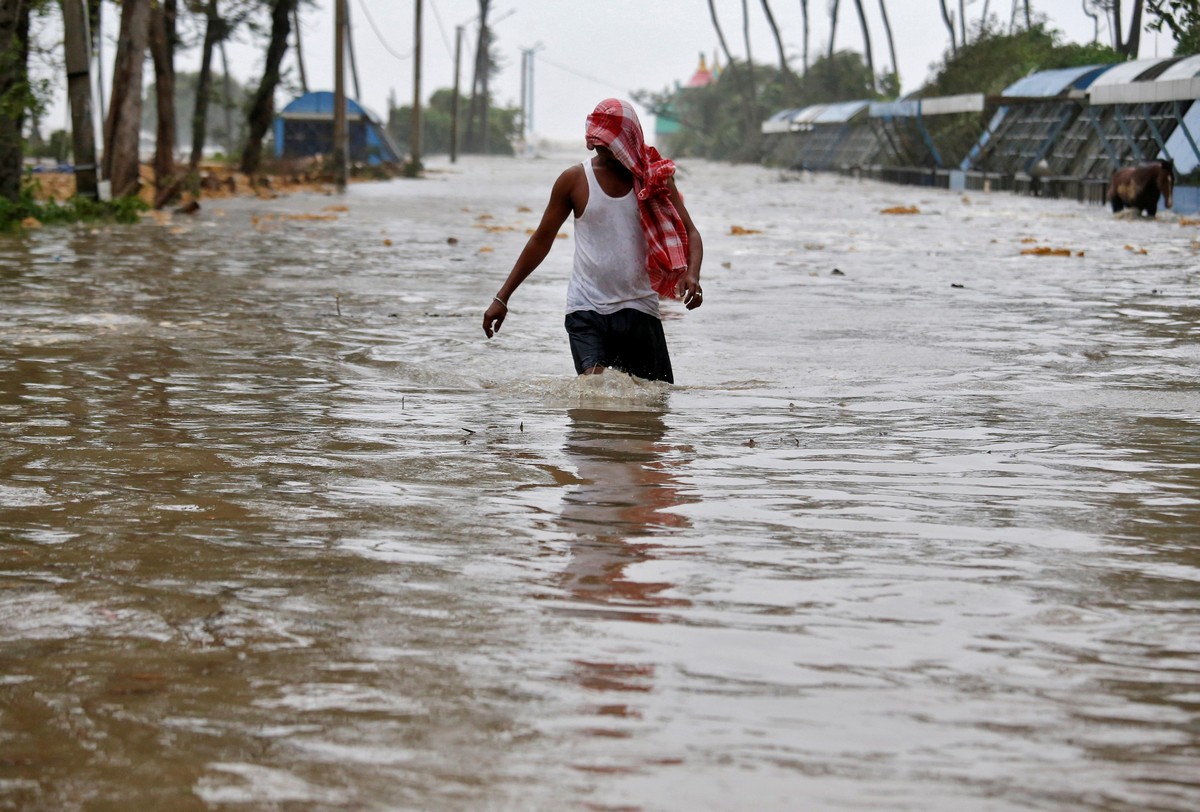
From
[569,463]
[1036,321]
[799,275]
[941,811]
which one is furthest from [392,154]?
[941,811]

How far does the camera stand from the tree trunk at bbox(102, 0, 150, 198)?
78.9 ft

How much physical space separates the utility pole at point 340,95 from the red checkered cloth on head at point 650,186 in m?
30.1

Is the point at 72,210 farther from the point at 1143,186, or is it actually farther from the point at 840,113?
the point at 840,113

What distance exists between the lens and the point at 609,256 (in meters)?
7.30

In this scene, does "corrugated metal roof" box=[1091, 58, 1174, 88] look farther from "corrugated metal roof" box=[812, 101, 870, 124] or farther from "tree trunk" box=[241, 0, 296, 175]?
"corrugated metal roof" box=[812, 101, 870, 124]

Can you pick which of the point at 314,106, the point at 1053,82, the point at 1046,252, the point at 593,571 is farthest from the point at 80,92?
the point at 314,106

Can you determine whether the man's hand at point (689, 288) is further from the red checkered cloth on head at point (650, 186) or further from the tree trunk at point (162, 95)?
the tree trunk at point (162, 95)

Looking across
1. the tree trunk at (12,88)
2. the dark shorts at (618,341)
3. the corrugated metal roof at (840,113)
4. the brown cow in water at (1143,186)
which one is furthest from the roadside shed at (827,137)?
the dark shorts at (618,341)

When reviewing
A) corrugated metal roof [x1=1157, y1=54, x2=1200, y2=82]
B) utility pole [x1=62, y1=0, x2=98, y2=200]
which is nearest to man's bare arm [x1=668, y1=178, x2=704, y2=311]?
utility pole [x1=62, y1=0, x2=98, y2=200]

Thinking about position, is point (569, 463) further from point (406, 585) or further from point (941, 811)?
point (941, 811)

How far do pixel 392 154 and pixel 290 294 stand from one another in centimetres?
4435

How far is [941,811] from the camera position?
285 cm

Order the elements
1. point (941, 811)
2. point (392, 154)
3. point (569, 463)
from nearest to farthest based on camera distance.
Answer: point (941, 811)
point (569, 463)
point (392, 154)

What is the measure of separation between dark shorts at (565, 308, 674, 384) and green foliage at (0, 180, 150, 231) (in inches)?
573
